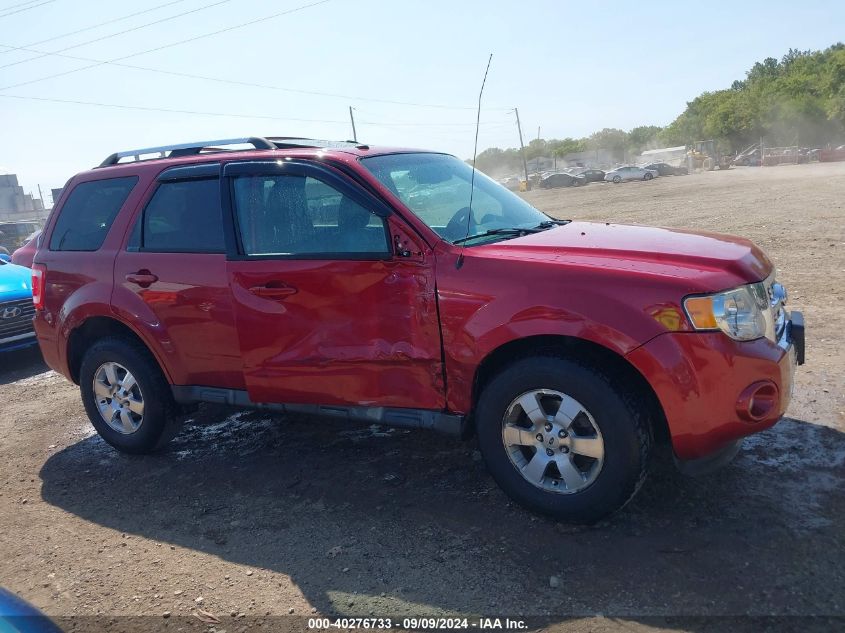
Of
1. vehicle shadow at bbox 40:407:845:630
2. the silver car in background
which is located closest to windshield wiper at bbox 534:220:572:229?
vehicle shadow at bbox 40:407:845:630

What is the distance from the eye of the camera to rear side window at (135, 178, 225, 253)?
446 centimetres

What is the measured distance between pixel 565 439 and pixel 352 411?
1253mm

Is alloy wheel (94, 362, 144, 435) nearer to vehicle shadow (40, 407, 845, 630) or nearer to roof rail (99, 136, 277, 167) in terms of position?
vehicle shadow (40, 407, 845, 630)

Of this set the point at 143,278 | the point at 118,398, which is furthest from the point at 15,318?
the point at 143,278

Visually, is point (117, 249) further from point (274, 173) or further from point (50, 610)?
point (50, 610)

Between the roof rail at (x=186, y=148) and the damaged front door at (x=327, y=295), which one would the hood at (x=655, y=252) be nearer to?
the damaged front door at (x=327, y=295)

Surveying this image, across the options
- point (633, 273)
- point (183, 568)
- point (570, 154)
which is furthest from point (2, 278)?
point (570, 154)

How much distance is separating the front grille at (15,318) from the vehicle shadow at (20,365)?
40 cm

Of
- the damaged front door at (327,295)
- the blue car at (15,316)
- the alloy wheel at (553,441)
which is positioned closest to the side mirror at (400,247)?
the damaged front door at (327,295)

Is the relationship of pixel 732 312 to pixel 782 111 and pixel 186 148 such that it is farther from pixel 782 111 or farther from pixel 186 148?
pixel 782 111

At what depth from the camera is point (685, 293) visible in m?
3.15

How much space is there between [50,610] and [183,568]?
589 mm

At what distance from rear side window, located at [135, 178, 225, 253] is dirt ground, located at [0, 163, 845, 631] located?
146 cm

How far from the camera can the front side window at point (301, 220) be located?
3.93 meters
